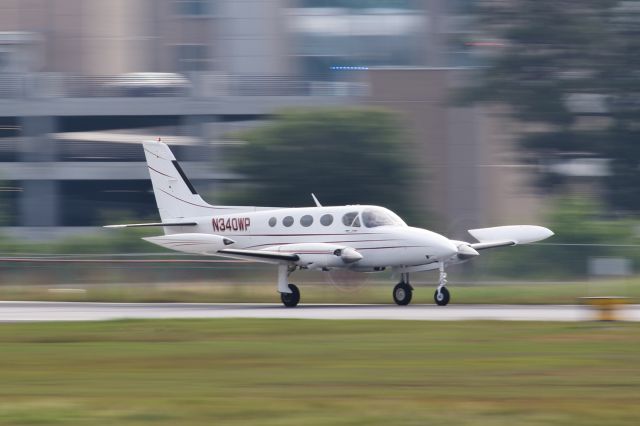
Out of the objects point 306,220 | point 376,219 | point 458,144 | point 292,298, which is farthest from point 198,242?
point 458,144

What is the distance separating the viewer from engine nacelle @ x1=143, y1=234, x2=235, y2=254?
29047 millimetres

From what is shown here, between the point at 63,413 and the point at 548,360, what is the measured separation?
24.8 ft

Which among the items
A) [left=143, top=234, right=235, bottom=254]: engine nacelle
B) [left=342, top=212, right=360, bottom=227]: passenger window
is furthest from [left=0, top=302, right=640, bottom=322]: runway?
[left=342, top=212, right=360, bottom=227]: passenger window

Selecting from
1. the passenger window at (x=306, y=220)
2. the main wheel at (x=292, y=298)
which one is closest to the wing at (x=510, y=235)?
the passenger window at (x=306, y=220)

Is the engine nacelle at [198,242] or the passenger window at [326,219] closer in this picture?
the engine nacelle at [198,242]

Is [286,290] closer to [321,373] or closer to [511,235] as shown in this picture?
[511,235]

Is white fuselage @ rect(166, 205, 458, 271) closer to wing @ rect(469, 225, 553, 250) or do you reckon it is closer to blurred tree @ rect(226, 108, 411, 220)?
wing @ rect(469, 225, 553, 250)

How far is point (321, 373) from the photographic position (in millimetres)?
15352

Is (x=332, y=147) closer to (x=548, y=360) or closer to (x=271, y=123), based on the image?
(x=271, y=123)

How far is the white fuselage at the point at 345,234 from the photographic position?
28.7 metres

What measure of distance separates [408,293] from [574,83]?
33295 mm

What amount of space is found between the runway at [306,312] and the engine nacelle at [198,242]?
1564mm

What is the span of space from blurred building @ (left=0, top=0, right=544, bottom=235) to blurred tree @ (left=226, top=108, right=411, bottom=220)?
2.77m

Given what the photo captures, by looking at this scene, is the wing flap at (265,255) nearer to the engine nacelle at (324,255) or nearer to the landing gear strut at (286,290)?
the engine nacelle at (324,255)
